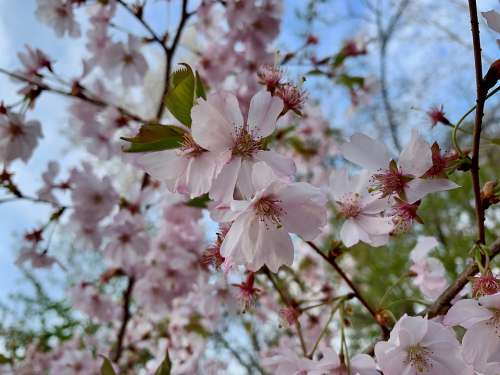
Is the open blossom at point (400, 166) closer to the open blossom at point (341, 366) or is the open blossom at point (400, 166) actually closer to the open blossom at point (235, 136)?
the open blossom at point (235, 136)

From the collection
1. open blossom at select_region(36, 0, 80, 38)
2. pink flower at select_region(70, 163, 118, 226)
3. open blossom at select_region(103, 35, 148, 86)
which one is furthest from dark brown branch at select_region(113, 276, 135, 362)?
open blossom at select_region(36, 0, 80, 38)

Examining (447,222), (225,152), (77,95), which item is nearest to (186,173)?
(225,152)

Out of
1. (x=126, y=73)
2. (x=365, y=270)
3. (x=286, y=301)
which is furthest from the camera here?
(x=365, y=270)

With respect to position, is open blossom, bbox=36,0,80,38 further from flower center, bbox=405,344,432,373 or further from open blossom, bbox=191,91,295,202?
flower center, bbox=405,344,432,373

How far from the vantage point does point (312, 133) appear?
2471 millimetres

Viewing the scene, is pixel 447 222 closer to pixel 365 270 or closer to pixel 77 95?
pixel 365 270

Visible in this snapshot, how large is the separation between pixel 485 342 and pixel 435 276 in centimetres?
33

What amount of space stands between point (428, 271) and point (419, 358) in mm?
346

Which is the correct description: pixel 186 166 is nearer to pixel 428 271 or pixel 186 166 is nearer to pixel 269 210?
pixel 269 210

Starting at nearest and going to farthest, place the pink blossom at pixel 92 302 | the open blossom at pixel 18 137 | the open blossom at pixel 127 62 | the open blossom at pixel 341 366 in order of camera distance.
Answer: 1. the open blossom at pixel 341 366
2. the open blossom at pixel 18 137
3. the open blossom at pixel 127 62
4. the pink blossom at pixel 92 302

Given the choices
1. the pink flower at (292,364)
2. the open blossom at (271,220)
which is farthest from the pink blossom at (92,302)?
the open blossom at (271,220)

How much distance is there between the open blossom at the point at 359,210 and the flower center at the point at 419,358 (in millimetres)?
159

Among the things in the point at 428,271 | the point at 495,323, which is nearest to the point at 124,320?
the point at 428,271

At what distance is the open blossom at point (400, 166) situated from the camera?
1.71 ft
